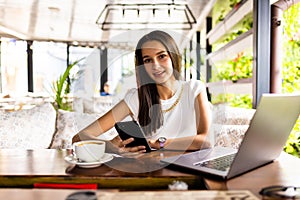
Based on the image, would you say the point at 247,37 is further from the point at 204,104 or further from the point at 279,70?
the point at 204,104

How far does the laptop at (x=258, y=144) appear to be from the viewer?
0.85m

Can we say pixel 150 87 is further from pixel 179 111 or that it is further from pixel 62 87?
pixel 62 87

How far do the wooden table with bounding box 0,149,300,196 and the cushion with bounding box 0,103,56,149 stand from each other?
135cm

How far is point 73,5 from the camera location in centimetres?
536

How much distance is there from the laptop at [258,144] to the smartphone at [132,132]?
0.15 meters

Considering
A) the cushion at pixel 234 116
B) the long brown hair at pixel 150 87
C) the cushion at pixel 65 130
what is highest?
the long brown hair at pixel 150 87

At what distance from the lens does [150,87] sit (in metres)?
1.54

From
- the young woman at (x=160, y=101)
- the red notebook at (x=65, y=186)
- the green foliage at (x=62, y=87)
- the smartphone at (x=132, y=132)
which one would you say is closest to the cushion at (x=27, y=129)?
the green foliage at (x=62, y=87)

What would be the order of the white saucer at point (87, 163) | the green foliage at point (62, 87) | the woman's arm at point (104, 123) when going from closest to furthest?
the white saucer at point (87, 163) → the woman's arm at point (104, 123) → the green foliage at point (62, 87)

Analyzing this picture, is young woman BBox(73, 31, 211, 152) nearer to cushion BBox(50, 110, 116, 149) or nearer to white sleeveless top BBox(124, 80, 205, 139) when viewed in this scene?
white sleeveless top BBox(124, 80, 205, 139)

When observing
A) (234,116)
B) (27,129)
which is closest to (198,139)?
(234,116)

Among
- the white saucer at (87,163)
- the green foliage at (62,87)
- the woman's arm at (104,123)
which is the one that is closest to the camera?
the white saucer at (87,163)

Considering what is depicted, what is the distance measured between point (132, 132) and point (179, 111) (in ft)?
1.59

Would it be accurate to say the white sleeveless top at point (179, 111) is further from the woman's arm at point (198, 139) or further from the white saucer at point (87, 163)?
the white saucer at point (87, 163)
